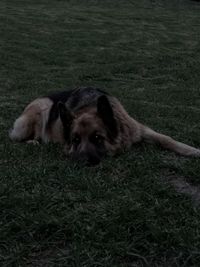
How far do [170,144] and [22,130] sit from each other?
1806mm

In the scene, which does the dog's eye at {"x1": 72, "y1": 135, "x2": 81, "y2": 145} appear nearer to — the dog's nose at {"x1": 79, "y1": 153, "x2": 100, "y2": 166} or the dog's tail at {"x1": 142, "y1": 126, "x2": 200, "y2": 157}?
the dog's nose at {"x1": 79, "y1": 153, "x2": 100, "y2": 166}

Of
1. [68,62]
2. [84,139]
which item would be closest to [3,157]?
[84,139]

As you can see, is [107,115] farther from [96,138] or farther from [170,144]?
[170,144]

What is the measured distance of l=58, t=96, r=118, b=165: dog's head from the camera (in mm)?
5621

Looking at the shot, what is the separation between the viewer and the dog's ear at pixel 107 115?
5707 mm

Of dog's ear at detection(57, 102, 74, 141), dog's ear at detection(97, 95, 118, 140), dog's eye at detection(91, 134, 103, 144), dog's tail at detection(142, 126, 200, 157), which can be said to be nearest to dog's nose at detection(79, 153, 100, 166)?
dog's eye at detection(91, 134, 103, 144)

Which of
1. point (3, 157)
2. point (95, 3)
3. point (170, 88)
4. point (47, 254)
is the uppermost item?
point (47, 254)

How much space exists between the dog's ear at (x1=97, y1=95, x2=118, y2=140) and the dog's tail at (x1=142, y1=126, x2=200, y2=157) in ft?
1.69

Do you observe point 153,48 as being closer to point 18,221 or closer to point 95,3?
point 95,3

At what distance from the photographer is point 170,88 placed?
36.5ft

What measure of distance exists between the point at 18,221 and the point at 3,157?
1.80 m

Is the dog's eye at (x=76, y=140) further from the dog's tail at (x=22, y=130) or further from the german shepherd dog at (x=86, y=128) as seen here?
the dog's tail at (x=22, y=130)

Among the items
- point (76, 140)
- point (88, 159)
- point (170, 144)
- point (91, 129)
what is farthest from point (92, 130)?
point (170, 144)

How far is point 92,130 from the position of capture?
5688mm
